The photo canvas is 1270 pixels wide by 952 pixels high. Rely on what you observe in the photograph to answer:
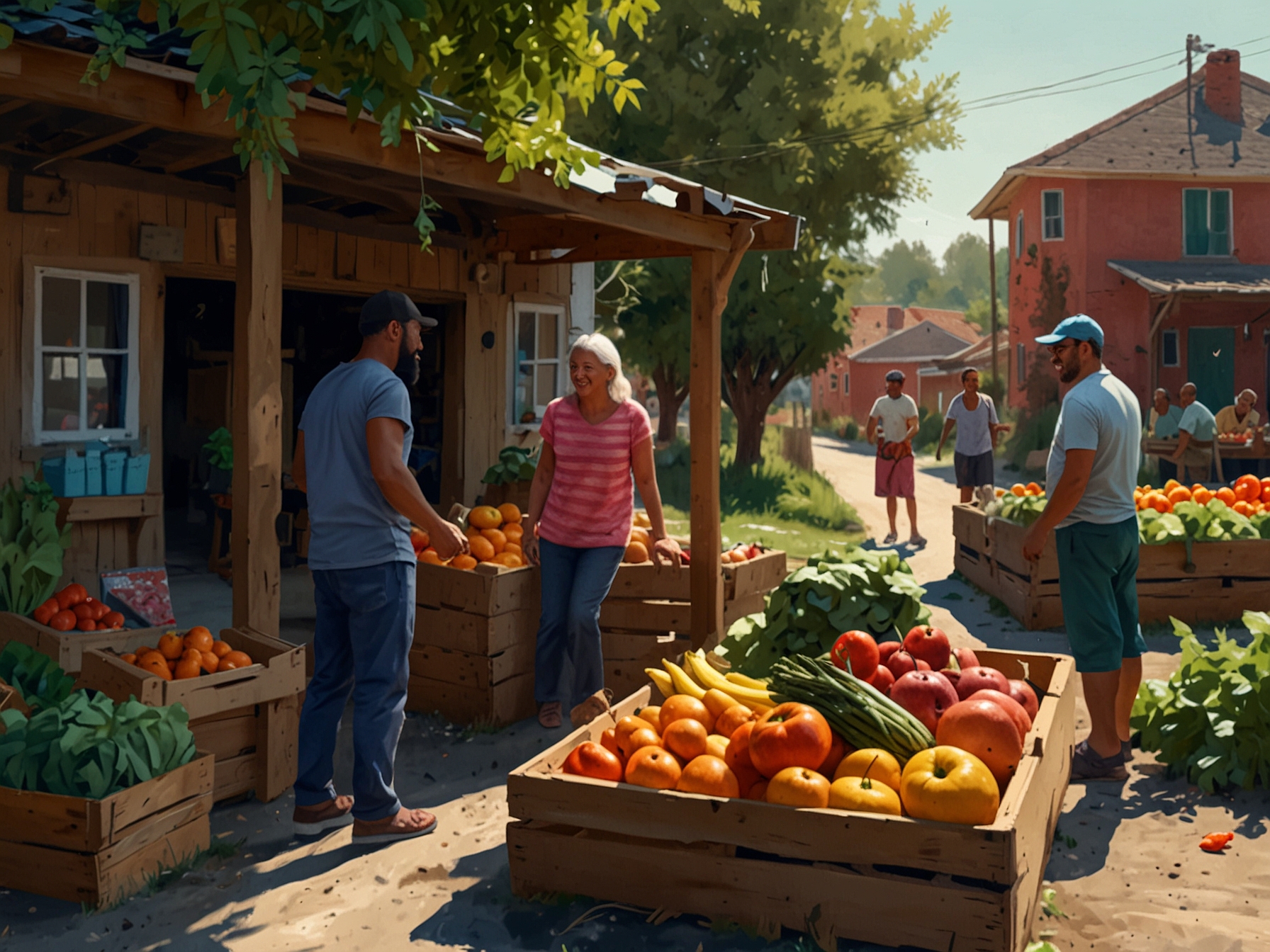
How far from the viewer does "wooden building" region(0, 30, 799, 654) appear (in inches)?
196

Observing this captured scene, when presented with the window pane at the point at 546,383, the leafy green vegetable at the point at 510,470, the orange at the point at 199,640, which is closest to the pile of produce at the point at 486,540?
the orange at the point at 199,640

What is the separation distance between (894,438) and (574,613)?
24.5 feet

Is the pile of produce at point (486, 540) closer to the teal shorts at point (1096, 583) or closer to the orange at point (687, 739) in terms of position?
the orange at point (687, 739)

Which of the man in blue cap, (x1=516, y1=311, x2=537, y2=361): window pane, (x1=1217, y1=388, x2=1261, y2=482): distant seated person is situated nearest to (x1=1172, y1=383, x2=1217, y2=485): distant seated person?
(x1=1217, y1=388, x2=1261, y2=482): distant seated person

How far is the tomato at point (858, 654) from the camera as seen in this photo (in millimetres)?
4430

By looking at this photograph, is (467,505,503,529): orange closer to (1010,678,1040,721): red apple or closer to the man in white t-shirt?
(1010,678,1040,721): red apple

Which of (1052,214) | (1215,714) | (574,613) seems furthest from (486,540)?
(1052,214)

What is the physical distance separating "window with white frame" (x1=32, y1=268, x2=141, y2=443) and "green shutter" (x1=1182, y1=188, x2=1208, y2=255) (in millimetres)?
26316

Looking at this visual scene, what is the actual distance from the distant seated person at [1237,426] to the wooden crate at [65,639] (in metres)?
17.6

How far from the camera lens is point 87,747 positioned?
4078 mm

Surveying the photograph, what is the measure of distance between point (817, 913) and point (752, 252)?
692 inches

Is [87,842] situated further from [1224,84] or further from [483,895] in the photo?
[1224,84]

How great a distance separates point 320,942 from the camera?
381 cm

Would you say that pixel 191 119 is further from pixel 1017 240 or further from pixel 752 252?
pixel 1017 240
